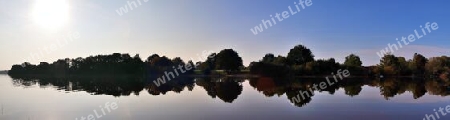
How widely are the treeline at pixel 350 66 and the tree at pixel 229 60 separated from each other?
301 inches

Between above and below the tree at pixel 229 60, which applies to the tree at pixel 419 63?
below

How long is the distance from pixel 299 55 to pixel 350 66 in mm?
15235

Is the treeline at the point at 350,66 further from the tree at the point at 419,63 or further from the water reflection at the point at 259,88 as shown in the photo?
the water reflection at the point at 259,88

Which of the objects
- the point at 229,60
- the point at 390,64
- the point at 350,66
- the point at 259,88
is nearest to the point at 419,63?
the point at 390,64

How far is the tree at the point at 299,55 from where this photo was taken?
11406 centimetres

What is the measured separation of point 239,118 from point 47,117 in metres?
9.74

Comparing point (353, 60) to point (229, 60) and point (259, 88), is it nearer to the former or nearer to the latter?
point (229, 60)

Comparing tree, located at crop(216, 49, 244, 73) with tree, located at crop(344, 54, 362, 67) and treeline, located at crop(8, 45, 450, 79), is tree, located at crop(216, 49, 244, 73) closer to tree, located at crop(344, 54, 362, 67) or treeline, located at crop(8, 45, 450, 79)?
treeline, located at crop(8, 45, 450, 79)

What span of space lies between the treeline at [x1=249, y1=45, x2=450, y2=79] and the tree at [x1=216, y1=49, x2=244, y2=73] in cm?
764

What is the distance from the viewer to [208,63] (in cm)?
13738

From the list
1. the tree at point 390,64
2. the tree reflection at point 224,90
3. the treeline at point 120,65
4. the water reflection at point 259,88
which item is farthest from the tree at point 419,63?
the tree reflection at point 224,90

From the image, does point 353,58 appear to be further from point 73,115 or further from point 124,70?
point 73,115

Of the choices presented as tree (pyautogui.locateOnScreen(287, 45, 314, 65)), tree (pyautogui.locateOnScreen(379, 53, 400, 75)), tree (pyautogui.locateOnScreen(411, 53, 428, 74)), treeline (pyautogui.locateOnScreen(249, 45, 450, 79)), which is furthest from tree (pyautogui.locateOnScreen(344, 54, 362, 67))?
tree (pyautogui.locateOnScreen(411, 53, 428, 74))

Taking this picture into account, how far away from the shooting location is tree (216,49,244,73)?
366 feet
